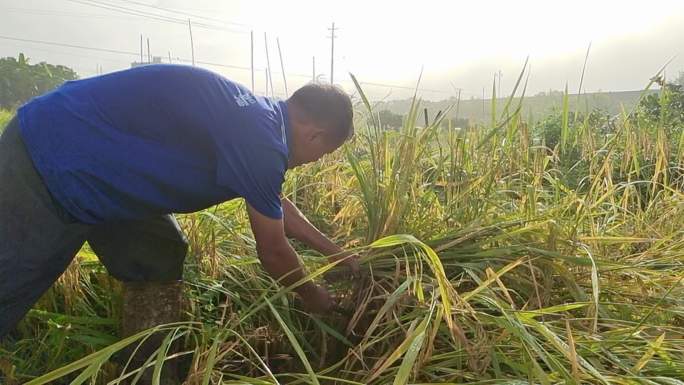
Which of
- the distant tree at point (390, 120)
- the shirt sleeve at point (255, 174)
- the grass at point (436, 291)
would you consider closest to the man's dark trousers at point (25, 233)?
the grass at point (436, 291)

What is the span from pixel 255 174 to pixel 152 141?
34cm

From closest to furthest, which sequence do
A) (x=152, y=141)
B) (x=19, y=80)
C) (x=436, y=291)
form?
(x=436, y=291) < (x=152, y=141) < (x=19, y=80)

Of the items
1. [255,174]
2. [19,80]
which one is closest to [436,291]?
[255,174]

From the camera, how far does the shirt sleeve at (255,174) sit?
138 cm

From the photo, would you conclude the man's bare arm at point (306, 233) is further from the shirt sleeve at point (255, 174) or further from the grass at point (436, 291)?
the shirt sleeve at point (255, 174)

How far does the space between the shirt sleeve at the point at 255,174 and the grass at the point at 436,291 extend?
0.82 feet

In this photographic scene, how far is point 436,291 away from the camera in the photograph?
1361 mm

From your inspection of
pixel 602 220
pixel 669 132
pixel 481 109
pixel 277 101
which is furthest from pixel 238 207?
pixel 669 132

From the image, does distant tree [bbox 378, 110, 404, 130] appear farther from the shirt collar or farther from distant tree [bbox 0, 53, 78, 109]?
distant tree [bbox 0, 53, 78, 109]

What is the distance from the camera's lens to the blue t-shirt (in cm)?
141

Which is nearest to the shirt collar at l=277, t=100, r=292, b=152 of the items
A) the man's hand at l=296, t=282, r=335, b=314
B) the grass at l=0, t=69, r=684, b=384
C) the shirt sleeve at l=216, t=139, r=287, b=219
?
the shirt sleeve at l=216, t=139, r=287, b=219

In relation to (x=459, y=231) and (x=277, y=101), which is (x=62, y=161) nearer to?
(x=277, y=101)

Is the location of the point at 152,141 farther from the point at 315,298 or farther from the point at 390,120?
the point at 390,120

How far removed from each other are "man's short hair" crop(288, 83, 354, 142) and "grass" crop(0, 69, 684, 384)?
0.24 m
